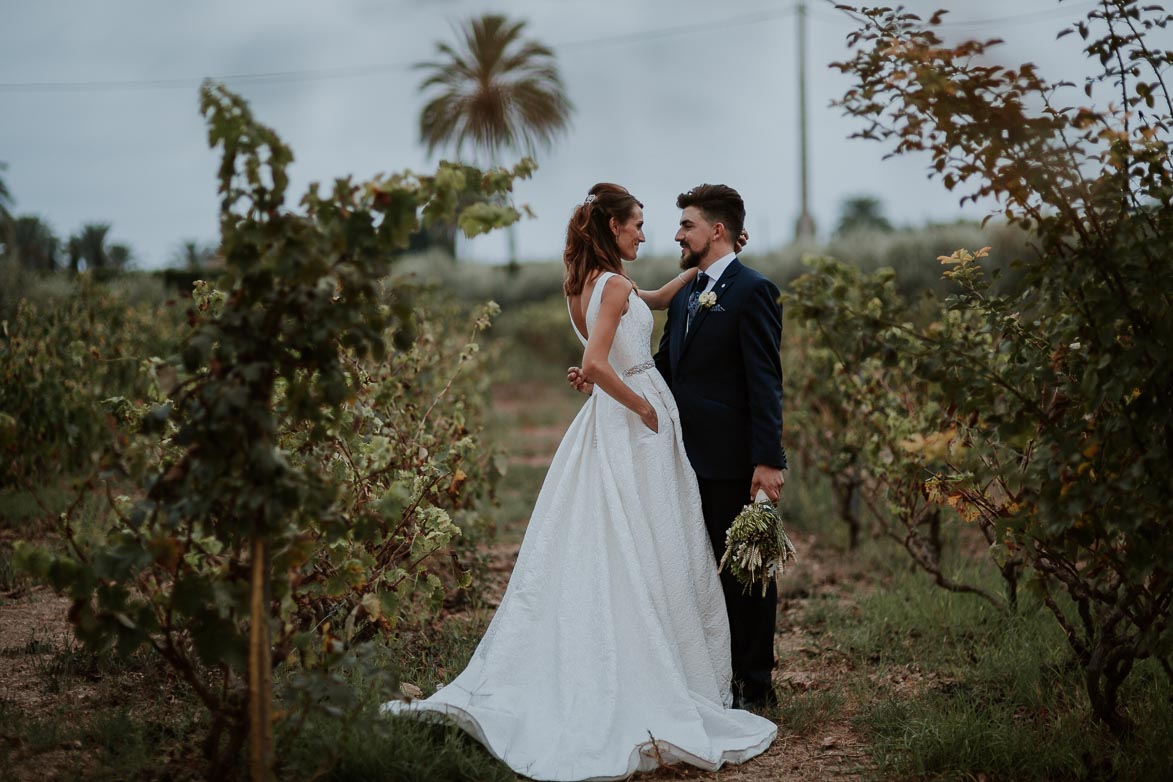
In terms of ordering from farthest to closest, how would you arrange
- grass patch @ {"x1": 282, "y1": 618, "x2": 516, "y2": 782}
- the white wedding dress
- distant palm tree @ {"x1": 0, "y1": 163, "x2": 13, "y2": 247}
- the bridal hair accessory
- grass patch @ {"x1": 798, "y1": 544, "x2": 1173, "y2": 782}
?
1. distant palm tree @ {"x1": 0, "y1": 163, "x2": 13, "y2": 247}
2. the bridal hair accessory
3. the white wedding dress
4. grass patch @ {"x1": 798, "y1": 544, "x2": 1173, "y2": 782}
5. grass patch @ {"x1": 282, "y1": 618, "x2": 516, "y2": 782}

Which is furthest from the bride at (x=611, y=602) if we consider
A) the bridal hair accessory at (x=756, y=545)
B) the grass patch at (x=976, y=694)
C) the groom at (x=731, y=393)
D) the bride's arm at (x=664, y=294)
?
the grass patch at (x=976, y=694)

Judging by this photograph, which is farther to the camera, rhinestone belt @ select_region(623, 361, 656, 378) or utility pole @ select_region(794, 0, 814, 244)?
utility pole @ select_region(794, 0, 814, 244)

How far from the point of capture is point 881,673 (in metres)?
4.79

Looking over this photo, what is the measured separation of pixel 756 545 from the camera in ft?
13.1

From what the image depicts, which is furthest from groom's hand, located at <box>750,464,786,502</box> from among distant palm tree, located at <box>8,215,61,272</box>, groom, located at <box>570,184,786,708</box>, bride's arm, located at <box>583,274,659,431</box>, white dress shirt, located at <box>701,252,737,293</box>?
distant palm tree, located at <box>8,215,61,272</box>

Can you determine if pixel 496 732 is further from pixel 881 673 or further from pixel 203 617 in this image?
pixel 881 673

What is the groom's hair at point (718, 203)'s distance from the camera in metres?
4.41

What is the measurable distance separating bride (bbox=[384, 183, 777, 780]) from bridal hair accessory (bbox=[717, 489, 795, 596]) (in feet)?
0.68

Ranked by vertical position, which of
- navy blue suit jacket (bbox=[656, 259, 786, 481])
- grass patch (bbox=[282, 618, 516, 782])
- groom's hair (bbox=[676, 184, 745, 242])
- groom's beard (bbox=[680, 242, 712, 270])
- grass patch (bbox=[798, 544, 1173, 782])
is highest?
groom's hair (bbox=[676, 184, 745, 242])

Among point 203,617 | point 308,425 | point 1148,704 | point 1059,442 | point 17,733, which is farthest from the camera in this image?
point 308,425

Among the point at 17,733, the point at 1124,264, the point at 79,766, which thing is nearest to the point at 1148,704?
the point at 1124,264

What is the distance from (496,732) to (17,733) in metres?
1.67

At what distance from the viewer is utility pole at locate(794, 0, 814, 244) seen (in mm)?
23484

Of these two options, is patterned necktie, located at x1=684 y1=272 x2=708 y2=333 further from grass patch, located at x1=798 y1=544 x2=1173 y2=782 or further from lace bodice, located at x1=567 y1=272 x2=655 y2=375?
grass patch, located at x1=798 y1=544 x2=1173 y2=782
